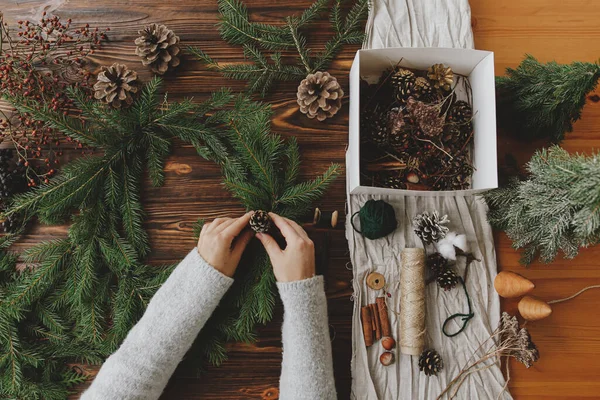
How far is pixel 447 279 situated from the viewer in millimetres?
1059

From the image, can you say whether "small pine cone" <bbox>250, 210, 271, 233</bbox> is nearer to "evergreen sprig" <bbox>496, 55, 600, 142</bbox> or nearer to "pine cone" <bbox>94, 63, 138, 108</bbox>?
"pine cone" <bbox>94, 63, 138, 108</bbox>

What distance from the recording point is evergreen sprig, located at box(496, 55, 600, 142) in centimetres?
90

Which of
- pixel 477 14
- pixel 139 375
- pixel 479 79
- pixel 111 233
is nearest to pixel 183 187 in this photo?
pixel 111 233

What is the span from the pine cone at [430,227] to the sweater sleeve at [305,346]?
0.29 meters

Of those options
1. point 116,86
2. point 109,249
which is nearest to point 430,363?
point 109,249

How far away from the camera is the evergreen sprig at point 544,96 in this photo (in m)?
0.90

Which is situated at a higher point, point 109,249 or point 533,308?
point 109,249

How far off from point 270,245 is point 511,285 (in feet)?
1.95

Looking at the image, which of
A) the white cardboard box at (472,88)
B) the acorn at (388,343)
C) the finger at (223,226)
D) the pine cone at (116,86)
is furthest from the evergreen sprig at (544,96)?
the pine cone at (116,86)

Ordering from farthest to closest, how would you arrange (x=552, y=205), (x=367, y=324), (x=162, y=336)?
(x=367, y=324)
(x=162, y=336)
(x=552, y=205)

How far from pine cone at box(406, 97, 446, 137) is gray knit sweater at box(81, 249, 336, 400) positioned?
44 cm

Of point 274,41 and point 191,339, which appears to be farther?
point 274,41

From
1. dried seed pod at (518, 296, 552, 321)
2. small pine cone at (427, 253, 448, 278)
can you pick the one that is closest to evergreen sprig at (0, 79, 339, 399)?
small pine cone at (427, 253, 448, 278)

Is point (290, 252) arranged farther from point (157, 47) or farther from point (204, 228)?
point (157, 47)
